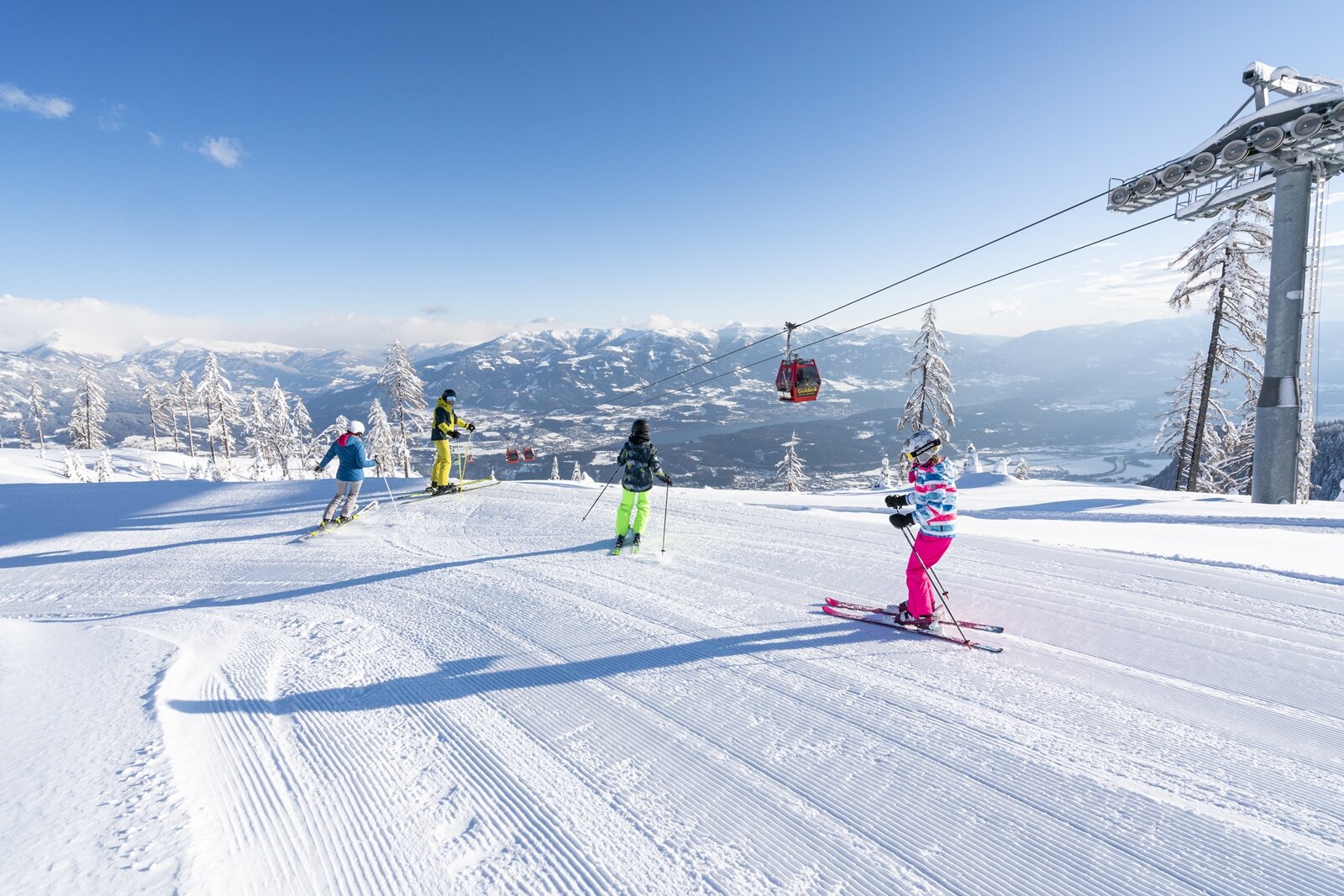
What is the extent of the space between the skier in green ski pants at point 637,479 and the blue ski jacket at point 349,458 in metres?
4.52

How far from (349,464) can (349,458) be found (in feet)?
0.37

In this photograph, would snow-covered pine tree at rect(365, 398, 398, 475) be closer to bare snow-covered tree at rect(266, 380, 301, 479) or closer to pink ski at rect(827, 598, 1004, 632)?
bare snow-covered tree at rect(266, 380, 301, 479)

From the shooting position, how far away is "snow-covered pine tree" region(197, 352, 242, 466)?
49094 mm

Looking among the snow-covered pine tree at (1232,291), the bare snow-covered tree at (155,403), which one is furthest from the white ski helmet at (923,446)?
the bare snow-covered tree at (155,403)

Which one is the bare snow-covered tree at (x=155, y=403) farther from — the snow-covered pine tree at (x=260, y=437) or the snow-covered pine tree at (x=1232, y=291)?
the snow-covered pine tree at (x=1232, y=291)

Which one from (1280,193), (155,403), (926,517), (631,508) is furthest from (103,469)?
(1280,193)

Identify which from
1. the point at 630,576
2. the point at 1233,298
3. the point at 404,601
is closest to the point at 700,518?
the point at 630,576

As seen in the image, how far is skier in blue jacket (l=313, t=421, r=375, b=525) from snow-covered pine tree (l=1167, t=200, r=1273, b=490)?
2760 cm

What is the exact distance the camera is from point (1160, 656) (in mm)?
4254

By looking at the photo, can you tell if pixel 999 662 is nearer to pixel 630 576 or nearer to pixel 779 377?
pixel 630 576

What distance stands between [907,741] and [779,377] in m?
11.8

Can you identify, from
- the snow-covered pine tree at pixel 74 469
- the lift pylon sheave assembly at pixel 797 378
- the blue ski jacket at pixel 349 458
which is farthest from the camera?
the snow-covered pine tree at pixel 74 469

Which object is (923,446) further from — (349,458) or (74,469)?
(74,469)

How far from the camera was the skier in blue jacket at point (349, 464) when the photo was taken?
8773 mm
